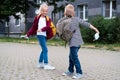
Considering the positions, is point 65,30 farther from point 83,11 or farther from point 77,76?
point 83,11

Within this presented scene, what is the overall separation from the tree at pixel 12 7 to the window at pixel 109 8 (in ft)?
23.4

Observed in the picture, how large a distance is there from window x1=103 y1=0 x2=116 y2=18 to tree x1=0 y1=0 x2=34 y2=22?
714 centimetres

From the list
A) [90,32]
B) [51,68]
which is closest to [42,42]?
[51,68]

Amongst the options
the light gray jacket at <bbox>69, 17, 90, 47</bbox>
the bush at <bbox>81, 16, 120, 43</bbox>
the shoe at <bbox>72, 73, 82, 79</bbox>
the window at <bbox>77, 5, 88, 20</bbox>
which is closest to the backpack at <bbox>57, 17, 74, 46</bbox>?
the light gray jacket at <bbox>69, 17, 90, 47</bbox>

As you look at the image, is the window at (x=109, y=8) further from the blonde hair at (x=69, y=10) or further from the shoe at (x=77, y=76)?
the shoe at (x=77, y=76)

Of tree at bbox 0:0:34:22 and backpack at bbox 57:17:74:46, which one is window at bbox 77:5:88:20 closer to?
tree at bbox 0:0:34:22

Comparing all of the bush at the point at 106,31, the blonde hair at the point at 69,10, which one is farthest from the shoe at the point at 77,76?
the bush at the point at 106,31

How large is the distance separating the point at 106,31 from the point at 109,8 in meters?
8.36

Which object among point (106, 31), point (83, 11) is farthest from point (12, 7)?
point (106, 31)

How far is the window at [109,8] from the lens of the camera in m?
32.3

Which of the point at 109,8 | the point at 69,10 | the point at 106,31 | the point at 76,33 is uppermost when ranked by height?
the point at 109,8

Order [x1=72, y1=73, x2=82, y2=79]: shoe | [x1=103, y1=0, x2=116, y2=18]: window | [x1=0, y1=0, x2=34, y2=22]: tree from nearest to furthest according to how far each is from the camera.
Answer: [x1=72, y1=73, x2=82, y2=79]: shoe, [x1=103, y1=0, x2=116, y2=18]: window, [x1=0, y1=0, x2=34, y2=22]: tree

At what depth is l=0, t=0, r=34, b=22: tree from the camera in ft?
113

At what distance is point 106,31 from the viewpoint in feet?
81.1
